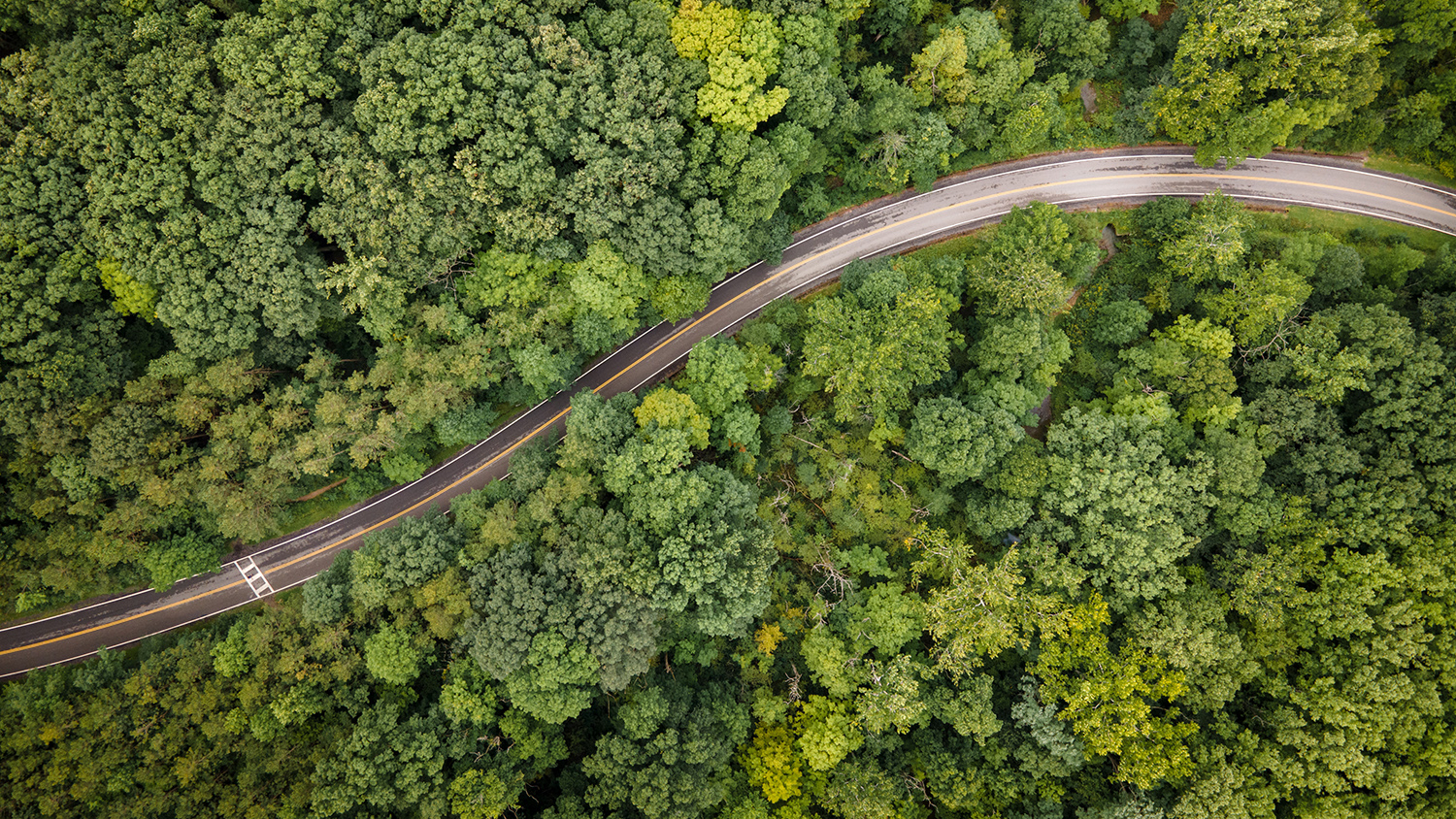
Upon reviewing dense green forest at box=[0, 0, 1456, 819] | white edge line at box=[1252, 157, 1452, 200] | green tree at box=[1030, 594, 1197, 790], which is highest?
white edge line at box=[1252, 157, 1452, 200]

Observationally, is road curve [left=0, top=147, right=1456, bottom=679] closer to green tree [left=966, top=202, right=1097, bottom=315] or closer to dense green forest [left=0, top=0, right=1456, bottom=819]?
dense green forest [left=0, top=0, right=1456, bottom=819]

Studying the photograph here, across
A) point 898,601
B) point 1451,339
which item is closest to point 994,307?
point 898,601

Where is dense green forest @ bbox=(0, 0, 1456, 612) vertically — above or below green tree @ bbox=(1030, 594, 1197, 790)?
above

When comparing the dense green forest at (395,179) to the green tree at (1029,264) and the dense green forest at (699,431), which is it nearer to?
the dense green forest at (699,431)

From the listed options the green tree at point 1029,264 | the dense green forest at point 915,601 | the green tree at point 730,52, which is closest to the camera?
the green tree at point 730,52

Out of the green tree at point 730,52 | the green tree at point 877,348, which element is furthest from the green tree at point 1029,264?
the green tree at point 730,52

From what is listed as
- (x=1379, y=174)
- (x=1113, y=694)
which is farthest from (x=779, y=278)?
(x=1379, y=174)

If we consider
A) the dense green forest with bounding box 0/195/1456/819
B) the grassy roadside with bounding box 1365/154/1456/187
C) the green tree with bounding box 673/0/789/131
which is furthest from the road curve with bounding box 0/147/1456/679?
the green tree with bounding box 673/0/789/131
